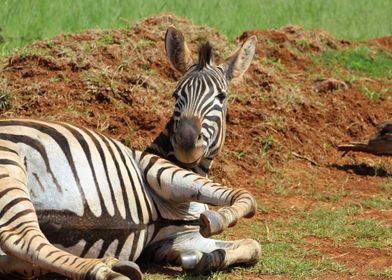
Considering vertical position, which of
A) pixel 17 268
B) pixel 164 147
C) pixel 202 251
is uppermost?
pixel 164 147

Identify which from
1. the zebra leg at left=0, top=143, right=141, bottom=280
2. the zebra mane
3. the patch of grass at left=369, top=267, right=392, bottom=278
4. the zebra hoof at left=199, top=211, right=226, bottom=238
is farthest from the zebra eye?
the zebra leg at left=0, top=143, right=141, bottom=280

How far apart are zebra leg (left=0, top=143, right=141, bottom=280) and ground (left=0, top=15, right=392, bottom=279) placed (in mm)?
1953

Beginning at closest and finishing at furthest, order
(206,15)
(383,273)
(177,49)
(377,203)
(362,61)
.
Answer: (383,273)
(177,49)
(377,203)
(362,61)
(206,15)

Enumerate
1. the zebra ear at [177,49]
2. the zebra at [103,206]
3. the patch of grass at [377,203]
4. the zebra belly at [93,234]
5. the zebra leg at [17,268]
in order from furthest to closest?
1. the patch of grass at [377,203]
2. the zebra ear at [177,49]
3. the zebra belly at [93,234]
4. the zebra leg at [17,268]
5. the zebra at [103,206]

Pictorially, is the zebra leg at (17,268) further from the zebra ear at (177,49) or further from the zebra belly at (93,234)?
the zebra ear at (177,49)

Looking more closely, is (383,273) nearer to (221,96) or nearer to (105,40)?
(221,96)

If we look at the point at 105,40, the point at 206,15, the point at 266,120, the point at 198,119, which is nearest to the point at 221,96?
the point at 198,119

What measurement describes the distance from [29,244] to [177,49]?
2.50m

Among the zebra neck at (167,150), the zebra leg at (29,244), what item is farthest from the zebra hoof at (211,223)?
the zebra neck at (167,150)

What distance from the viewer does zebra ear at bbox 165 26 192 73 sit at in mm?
6902

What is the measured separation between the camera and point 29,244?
4906 mm

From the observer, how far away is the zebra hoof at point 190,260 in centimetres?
586

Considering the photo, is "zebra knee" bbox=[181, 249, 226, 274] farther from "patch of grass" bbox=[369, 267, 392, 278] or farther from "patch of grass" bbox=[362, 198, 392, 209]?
"patch of grass" bbox=[362, 198, 392, 209]

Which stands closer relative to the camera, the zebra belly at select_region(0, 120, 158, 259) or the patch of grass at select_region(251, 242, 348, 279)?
the zebra belly at select_region(0, 120, 158, 259)
